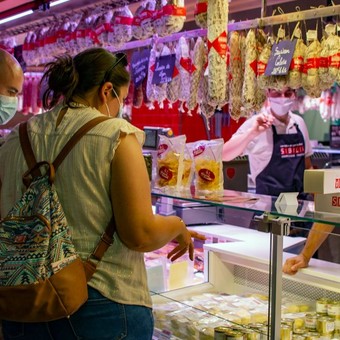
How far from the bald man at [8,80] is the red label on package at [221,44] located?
151 cm

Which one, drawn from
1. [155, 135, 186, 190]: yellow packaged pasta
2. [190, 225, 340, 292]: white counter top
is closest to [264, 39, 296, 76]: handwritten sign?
[155, 135, 186, 190]: yellow packaged pasta

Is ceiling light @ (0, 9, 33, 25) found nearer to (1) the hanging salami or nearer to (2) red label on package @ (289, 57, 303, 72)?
(1) the hanging salami

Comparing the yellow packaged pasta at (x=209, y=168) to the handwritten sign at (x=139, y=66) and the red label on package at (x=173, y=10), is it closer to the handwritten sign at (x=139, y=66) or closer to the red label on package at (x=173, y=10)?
the red label on package at (x=173, y=10)

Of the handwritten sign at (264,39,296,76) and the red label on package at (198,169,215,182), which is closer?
the red label on package at (198,169,215,182)

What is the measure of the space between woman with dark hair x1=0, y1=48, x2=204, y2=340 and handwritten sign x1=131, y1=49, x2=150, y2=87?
6.18ft

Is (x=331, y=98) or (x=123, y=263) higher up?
(x=331, y=98)

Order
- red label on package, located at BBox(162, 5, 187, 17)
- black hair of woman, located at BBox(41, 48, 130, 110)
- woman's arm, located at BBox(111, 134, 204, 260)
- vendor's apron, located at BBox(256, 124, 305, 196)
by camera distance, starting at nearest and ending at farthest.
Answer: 1. woman's arm, located at BBox(111, 134, 204, 260)
2. black hair of woman, located at BBox(41, 48, 130, 110)
3. red label on package, located at BBox(162, 5, 187, 17)
4. vendor's apron, located at BBox(256, 124, 305, 196)

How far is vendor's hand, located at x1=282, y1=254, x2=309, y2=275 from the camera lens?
2554 millimetres

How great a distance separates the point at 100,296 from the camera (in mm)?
1815

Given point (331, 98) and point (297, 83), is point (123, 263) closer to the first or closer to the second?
point (297, 83)

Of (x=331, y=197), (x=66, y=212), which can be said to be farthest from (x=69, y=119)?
(x=331, y=197)

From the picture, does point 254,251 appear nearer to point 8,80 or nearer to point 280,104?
point 8,80

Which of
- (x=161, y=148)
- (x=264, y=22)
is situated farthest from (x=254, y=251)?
(x=264, y=22)

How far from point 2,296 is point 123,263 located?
0.38 m
